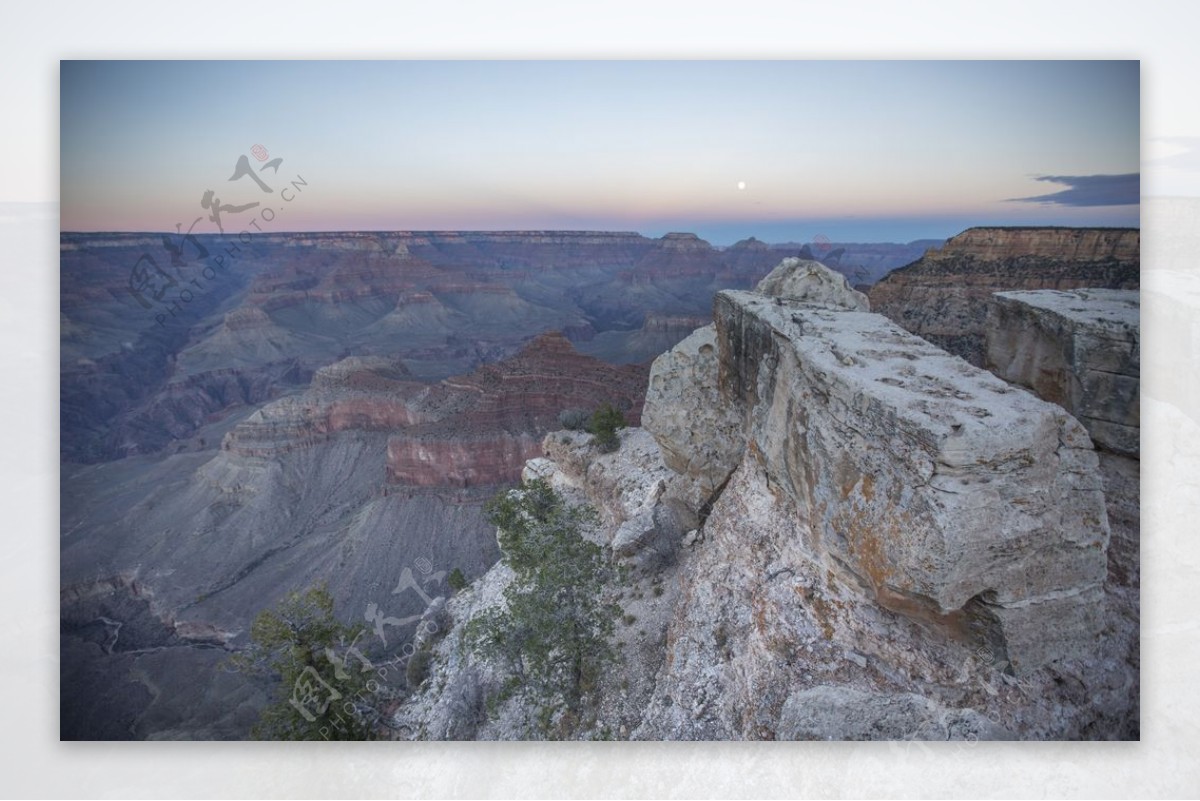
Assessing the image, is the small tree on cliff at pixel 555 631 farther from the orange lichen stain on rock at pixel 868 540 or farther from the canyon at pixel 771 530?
the orange lichen stain on rock at pixel 868 540

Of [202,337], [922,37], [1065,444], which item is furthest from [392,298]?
[1065,444]

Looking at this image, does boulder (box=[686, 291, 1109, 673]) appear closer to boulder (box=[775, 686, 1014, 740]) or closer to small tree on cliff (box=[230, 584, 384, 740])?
boulder (box=[775, 686, 1014, 740])

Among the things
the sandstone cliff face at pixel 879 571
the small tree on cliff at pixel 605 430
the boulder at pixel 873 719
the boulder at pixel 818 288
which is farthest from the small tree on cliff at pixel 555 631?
the small tree on cliff at pixel 605 430

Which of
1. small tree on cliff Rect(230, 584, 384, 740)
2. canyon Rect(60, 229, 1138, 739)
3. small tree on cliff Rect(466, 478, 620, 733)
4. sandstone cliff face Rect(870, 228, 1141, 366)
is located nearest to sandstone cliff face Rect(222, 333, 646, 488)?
canyon Rect(60, 229, 1138, 739)

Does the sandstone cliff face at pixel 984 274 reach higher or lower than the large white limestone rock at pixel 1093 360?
higher

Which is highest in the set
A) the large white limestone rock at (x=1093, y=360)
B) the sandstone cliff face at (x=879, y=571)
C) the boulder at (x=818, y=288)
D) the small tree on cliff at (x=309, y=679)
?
the boulder at (x=818, y=288)

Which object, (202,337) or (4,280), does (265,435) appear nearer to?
(202,337)
